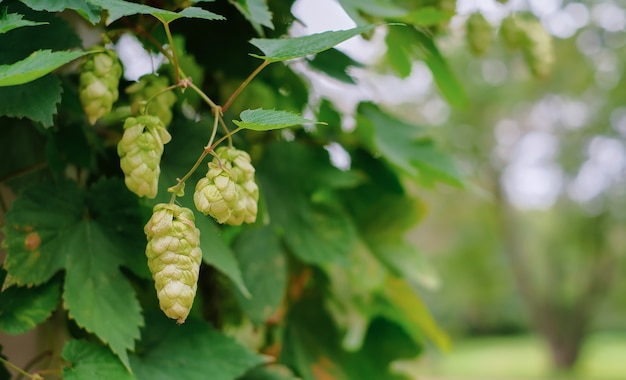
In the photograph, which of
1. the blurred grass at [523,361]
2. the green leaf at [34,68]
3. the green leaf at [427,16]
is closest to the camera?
the green leaf at [34,68]

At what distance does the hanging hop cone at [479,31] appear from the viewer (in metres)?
0.65

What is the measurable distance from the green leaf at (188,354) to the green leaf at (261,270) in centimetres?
8

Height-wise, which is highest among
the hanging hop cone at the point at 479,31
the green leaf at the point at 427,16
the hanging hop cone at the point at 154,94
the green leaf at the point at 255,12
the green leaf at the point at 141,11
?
the hanging hop cone at the point at 479,31

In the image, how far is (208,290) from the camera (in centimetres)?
58

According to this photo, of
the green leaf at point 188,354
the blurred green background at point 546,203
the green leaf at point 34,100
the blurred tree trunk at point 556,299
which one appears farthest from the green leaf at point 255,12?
the blurred tree trunk at point 556,299

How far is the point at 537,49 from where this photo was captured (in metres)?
0.66

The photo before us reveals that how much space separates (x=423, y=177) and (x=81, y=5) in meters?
0.38

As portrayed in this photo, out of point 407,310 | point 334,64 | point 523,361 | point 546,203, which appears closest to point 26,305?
point 334,64

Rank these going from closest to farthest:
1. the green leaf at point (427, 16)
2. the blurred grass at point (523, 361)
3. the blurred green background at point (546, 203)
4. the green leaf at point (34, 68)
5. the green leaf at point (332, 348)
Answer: the green leaf at point (34, 68), the green leaf at point (427, 16), the green leaf at point (332, 348), the blurred green background at point (546, 203), the blurred grass at point (523, 361)

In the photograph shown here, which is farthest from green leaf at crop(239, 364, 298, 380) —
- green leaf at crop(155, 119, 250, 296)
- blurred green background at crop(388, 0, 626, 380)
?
blurred green background at crop(388, 0, 626, 380)

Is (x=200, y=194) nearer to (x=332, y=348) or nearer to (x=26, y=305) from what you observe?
(x=26, y=305)

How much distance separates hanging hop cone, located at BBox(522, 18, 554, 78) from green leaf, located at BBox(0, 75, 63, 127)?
1.57 feet

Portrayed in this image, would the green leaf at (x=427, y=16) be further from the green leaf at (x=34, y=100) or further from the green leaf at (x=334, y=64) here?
the green leaf at (x=34, y=100)

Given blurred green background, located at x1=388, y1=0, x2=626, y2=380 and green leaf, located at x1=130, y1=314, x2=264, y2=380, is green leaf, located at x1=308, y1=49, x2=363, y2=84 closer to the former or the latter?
green leaf, located at x1=130, y1=314, x2=264, y2=380
